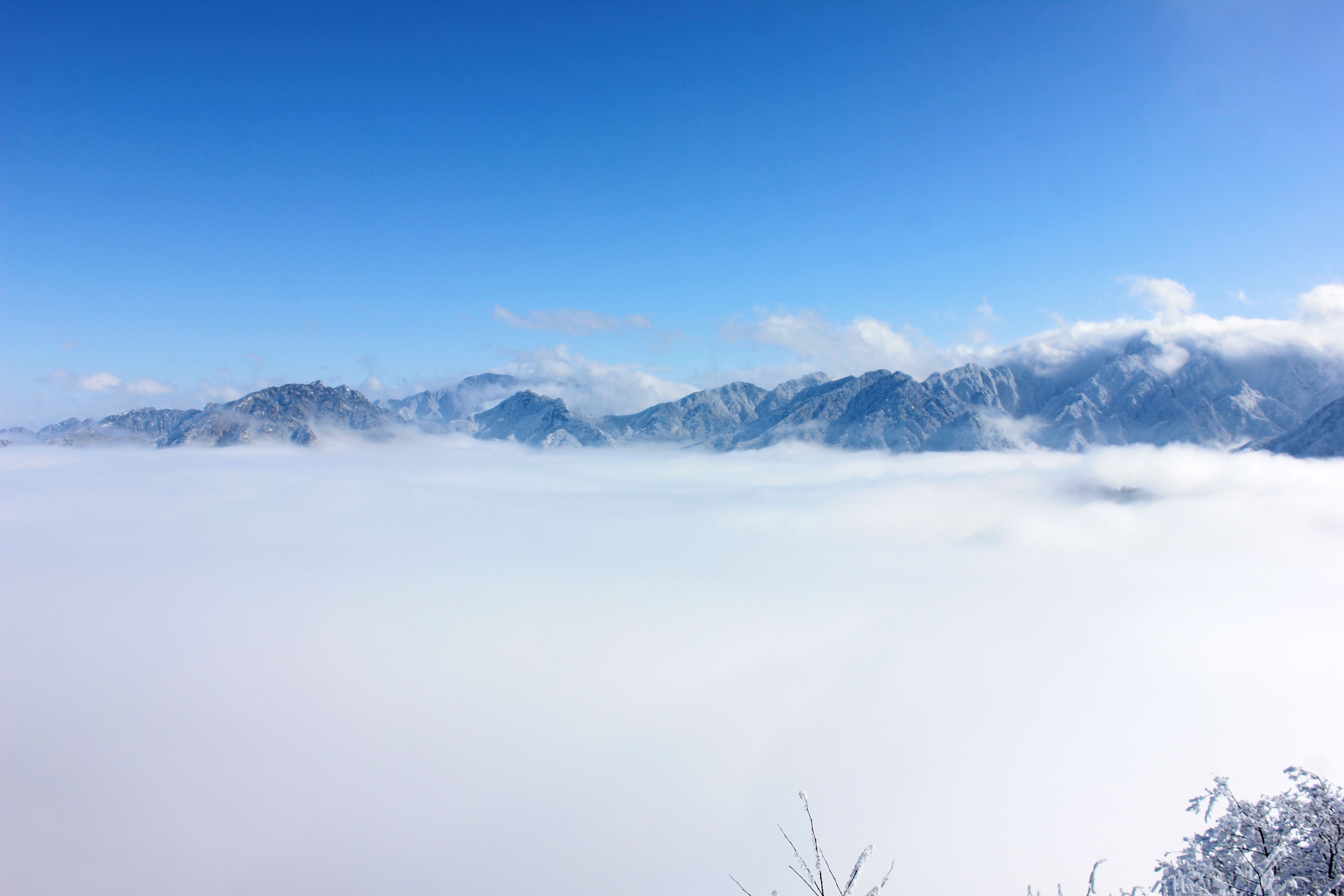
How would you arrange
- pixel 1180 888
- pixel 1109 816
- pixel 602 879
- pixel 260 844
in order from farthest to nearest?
pixel 602 879, pixel 1109 816, pixel 260 844, pixel 1180 888

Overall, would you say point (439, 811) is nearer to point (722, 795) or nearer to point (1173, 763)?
point (722, 795)

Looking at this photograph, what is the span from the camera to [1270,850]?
16625 mm

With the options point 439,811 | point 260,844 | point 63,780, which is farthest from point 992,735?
point 63,780

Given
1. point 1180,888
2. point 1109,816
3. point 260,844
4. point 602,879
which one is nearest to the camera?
point 1180,888

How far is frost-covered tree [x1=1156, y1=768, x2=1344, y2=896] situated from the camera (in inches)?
630

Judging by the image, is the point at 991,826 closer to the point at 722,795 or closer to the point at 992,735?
the point at 992,735

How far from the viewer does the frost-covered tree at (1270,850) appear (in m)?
16.0

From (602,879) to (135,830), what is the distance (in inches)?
5704

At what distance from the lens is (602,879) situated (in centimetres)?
19538

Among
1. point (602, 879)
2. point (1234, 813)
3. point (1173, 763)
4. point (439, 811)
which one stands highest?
point (1234, 813)

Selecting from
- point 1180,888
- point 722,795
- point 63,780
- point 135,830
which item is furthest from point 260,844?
point 1180,888

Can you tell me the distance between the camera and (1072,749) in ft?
655

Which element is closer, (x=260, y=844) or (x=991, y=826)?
(x=260, y=844)

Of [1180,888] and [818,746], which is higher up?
[1180,888]
